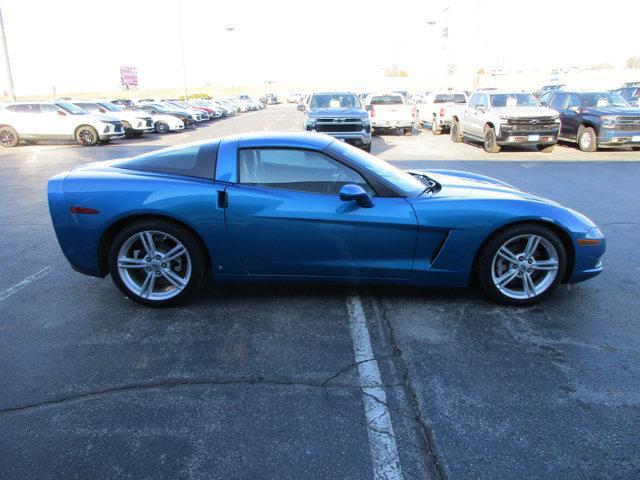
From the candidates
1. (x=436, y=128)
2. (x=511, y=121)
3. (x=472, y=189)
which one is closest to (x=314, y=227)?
(x=472, y=189)

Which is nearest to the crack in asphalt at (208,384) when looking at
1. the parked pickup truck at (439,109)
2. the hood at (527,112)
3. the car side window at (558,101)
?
the hood at (527,112)

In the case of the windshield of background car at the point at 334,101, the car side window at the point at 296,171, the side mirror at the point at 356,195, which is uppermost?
the windshield of background car at the point at 334,101

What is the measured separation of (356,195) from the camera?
3.57 m

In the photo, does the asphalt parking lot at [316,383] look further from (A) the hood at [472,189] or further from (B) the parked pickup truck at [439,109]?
(B) the parked pickup truck at [439,109]

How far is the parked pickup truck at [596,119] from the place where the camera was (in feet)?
45.7

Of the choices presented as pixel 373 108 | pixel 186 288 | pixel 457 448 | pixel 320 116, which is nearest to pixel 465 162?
pixel 320 116

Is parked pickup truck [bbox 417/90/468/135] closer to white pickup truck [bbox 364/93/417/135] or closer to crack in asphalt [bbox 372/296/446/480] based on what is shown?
white pickup truck [bbox 364/93/417/135]

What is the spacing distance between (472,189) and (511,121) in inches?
427

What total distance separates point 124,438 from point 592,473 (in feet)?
7.36

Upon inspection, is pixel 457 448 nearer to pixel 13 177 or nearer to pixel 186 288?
pixel 186 288

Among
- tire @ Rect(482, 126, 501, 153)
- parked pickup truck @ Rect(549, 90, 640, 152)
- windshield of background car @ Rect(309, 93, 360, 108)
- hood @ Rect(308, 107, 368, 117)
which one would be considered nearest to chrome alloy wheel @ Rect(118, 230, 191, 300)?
hood @ Rect(308, 107, 368, 117)

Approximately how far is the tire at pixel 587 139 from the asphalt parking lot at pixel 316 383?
11.7 meters

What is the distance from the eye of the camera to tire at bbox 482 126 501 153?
46.7 ft

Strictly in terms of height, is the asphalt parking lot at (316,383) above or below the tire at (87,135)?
below
